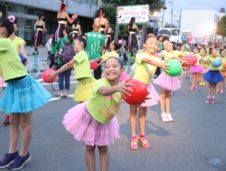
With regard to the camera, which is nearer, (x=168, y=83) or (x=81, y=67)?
(x=81, y=67)

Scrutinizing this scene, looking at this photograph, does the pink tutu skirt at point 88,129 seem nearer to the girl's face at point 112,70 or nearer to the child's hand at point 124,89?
the girl's face at point 112,70

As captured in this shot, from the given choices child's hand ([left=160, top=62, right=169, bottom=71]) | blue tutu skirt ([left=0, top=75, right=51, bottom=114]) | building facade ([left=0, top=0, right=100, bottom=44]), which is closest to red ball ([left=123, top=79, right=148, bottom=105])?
blue tutu skirt ([left=0, top=75, right=51, bottom=114])

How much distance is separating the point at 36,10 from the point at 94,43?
20018 millimetres

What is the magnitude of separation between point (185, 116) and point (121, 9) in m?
16.9

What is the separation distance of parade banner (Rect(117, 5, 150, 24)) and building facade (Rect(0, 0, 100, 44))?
5.37 m

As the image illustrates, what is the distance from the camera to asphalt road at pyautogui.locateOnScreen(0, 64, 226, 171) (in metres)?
4.90

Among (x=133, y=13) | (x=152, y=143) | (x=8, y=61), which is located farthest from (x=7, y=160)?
(x=133, y=13)

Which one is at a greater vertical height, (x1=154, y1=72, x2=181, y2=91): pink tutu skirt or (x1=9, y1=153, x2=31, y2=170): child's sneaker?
(x1=154, y1=72, x2=181, y2=91): pink tutu skirt

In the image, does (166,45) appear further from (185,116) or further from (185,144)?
(185,144)

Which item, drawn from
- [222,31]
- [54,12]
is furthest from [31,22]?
[222,31]

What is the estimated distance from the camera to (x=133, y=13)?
23656 mm

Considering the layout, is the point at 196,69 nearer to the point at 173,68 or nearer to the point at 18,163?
the point at 173,68

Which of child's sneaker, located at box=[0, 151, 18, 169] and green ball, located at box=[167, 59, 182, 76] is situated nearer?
child's sneaker, located at box=[0, 151, 18, 169]

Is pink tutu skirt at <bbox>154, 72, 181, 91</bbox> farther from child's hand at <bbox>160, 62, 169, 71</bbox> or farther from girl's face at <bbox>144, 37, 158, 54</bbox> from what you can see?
child's hand at <bbox>160, 62, 169, 71</bbox>
